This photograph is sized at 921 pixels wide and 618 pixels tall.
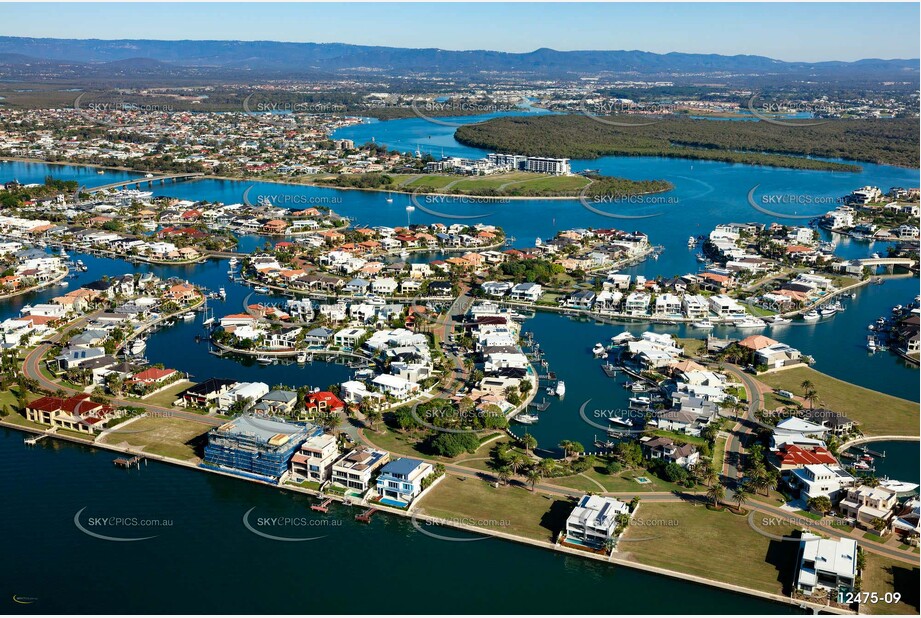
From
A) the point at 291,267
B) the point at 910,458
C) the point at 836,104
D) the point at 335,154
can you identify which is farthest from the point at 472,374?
the point at 836,104

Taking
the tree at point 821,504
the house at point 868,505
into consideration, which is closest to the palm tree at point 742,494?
the tree at point 821,504

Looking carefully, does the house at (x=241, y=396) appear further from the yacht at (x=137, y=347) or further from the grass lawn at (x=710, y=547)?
the grass lawn at (x=710, y=547)

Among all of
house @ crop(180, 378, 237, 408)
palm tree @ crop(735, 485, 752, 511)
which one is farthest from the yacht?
palm tree @ crop(735, 485, 752, 511)

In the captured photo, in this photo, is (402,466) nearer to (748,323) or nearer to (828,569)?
(828,569)

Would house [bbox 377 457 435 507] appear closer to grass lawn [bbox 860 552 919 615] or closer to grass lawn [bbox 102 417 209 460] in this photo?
grass lawn [bbox 102 417 209 460]

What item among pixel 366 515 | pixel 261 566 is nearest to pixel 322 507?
pixel 366 515
